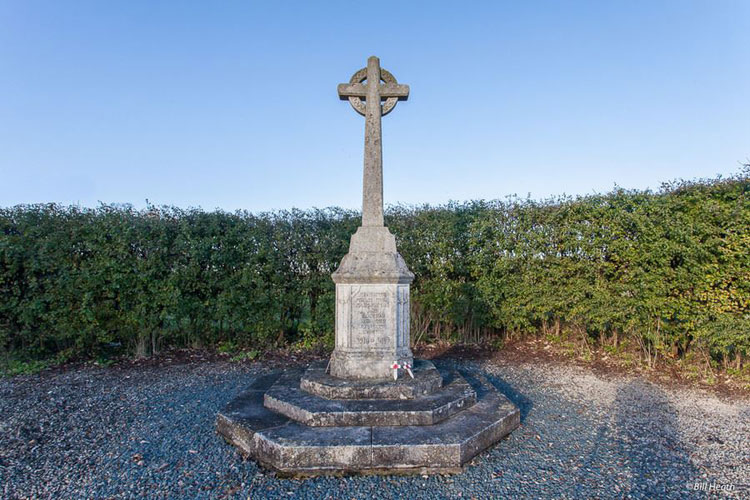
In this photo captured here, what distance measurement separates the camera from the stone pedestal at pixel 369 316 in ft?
16.2

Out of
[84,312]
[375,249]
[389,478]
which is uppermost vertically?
[375,249]

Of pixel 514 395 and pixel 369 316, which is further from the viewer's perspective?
pixel 514 395

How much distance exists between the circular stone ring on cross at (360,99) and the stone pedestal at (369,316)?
1.88 meters

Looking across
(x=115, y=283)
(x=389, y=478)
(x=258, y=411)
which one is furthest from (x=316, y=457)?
(x=115, y=283)

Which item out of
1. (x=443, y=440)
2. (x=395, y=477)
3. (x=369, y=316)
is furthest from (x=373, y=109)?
(x=395, y=477)

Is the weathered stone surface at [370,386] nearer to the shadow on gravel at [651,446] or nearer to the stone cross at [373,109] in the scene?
the shadow on gravel at [651,446]

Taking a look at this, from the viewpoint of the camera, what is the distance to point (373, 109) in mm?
5293

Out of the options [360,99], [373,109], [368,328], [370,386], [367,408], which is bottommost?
[367,408]

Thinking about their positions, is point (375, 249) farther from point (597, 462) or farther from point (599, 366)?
point (599, 366)

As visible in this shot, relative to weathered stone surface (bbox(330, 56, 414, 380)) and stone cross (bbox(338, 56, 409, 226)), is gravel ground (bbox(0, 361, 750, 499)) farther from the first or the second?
stone cross (bbox(338, 56, 409, 226))

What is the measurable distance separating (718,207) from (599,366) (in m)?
3.07

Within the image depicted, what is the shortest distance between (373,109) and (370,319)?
269 centimetres

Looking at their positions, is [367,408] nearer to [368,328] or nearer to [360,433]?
[360,433]

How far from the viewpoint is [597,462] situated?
3787 millimetres
